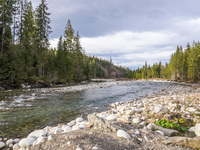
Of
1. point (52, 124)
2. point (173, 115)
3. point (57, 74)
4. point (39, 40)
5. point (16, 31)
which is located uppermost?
point (16, 31)

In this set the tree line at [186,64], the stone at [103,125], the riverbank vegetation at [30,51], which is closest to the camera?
the stone at [103,125]

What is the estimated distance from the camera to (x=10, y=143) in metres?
3.11

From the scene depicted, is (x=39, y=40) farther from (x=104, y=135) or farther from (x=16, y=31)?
(x=104, y=135)

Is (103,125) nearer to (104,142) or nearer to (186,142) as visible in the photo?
(104,142)

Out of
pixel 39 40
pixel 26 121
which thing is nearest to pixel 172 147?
pixel 26 121

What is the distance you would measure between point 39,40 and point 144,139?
76.5 feet

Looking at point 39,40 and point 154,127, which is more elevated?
point 39,40

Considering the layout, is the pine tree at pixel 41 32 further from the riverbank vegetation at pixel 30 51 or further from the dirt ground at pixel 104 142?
the dirt ground at pixel 104 142

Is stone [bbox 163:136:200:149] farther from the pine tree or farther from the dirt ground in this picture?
the pine tree

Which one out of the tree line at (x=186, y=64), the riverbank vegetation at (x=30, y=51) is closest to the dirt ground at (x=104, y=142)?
the riverbank vegetation at (x=30, y=51)

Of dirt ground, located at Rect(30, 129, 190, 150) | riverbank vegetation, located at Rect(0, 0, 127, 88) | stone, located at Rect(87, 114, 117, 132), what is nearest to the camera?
dirt ground, located at Rect(30, 129, 190, 150)

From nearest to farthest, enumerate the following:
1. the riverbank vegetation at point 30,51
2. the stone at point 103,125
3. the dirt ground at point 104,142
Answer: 1. the dirt ground at point 104,142
2. the stone at point 103,125
3. the riverbank vegetation at point 30,51

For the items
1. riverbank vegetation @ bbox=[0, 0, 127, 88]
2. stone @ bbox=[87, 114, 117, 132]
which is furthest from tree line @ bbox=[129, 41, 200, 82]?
stone @ bbox=[87, 114, 117, 132]

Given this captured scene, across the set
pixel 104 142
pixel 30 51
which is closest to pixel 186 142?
pixel 104 142
